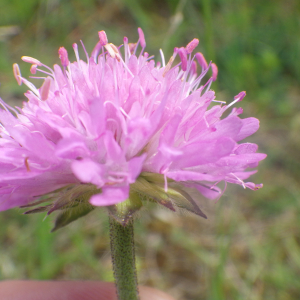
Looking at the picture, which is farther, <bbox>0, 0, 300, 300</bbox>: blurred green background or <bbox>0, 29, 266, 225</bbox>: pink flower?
<bbox>0, 0, 300, 300</bbox>: blurred green background

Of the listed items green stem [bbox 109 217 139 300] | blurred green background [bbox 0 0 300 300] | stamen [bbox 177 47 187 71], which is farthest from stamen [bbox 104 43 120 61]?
blurred green background [bbox 0 0 300 300]

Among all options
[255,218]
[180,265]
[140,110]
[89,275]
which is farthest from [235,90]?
[140,110]

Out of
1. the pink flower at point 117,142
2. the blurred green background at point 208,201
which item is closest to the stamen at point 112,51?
the pink flower at point 117,142

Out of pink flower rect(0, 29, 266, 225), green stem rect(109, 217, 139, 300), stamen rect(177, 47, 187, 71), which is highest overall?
stamen rect(177, 47, 187, 71)

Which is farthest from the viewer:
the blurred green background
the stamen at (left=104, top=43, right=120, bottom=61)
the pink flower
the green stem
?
the blurred green background

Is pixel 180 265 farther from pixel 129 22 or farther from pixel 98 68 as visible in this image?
pixel 129 22

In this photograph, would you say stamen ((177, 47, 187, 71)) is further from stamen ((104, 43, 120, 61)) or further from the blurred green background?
the blurred green background
